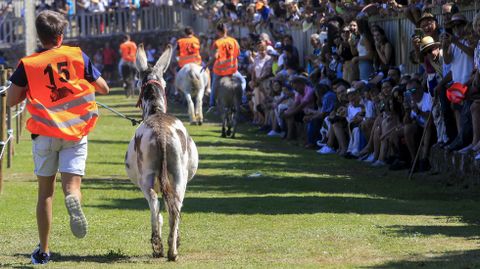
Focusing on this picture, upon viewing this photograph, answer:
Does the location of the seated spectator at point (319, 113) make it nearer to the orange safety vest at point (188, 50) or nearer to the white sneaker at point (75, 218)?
the orange safety vest at point (188, 50)

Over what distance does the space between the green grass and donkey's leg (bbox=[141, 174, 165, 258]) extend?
0.14 meters

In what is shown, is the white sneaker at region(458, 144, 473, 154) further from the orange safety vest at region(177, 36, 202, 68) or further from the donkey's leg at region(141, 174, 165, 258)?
the orange safety vest at region(177, 36, 202, 68)

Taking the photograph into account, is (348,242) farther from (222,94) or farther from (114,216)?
(222,94)

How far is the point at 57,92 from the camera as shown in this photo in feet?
34.6

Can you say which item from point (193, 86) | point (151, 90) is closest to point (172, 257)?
point (151, 90)

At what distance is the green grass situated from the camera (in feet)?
35.8

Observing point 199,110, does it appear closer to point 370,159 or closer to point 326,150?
point 326,150

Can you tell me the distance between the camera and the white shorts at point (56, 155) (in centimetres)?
1053

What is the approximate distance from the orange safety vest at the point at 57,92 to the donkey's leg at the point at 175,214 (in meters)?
1.05

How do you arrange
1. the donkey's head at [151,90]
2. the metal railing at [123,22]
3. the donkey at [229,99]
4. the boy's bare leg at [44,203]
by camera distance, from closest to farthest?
the boy's bare leg at [44,203] < the donkey's head at [151,90] < the donkey at [229,99] < the metal railing at [123,22]

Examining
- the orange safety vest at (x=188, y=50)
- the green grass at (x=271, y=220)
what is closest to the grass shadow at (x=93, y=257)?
the green grass at (x=271, y=220)

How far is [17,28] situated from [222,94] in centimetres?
3035

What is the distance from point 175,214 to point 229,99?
1773 cm

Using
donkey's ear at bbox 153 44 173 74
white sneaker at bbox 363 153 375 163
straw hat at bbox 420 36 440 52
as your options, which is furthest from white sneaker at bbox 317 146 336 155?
donkey's ear at bbox 153 44 173 74
